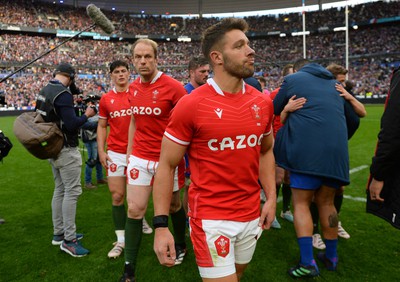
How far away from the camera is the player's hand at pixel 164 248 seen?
175 centimetres

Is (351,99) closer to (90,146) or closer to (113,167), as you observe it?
(113,167)

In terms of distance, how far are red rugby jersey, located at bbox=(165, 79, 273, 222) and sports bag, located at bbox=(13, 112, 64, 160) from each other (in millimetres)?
2256

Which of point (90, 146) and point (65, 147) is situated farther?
point (90, 146)

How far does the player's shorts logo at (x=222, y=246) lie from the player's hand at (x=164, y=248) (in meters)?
0.30

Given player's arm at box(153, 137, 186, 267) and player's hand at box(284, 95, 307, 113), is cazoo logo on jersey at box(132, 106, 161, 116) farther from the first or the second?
player's arm at box(153, 137, 186, 267)

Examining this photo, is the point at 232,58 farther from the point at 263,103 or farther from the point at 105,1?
the point at 105,1

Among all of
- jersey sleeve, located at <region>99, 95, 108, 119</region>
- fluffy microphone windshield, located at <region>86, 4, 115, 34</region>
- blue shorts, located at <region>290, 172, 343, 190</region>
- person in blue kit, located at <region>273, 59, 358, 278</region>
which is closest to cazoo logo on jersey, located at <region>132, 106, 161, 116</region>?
jersey sleeve, located at <region>99, 95, 108, 119</region>

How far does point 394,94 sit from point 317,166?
106cm

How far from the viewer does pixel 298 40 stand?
50.5 meters

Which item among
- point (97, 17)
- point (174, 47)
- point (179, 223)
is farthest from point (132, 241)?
point (174, 47)

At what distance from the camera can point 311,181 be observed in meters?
3.14

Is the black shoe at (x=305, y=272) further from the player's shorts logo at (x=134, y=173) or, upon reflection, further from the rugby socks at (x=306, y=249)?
the player's shorts logo at (x=134, y=173)

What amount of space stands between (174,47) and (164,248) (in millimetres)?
54075

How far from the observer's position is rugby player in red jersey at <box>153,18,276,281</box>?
1944mm
